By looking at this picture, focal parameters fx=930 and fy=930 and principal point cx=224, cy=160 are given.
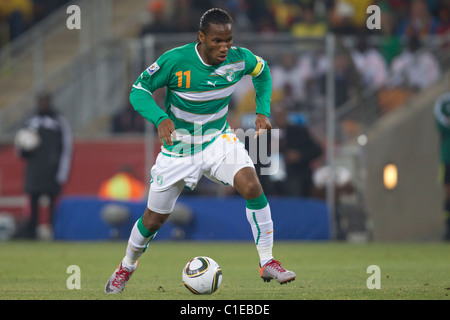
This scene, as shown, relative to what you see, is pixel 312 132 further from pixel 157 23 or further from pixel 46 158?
pixel 157 23

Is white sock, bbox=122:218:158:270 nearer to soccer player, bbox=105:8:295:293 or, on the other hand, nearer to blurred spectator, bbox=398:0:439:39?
soccer player, bbox=105:8:295:293

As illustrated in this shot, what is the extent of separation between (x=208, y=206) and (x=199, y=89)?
748 cm

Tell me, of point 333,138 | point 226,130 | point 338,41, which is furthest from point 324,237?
point 226,130

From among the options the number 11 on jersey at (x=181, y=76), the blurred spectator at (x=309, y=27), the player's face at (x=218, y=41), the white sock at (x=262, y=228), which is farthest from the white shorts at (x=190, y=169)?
the blurred spectator at (x=309, y=27)

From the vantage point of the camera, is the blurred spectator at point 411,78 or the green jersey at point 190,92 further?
the blurred spectator at point 411,78

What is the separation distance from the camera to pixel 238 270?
9.93 metres

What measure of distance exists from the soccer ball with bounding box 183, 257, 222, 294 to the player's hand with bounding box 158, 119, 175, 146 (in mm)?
1029

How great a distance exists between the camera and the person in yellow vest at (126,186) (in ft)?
53.7

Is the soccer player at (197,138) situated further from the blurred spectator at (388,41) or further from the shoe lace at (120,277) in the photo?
the blurred spectator at (388,41)

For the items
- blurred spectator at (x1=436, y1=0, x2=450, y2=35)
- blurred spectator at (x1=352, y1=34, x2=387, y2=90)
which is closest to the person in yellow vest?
blurred spectator at (x1=352, y1=34, x2=387, y2=90)

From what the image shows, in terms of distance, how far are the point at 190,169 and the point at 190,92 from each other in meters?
0.65

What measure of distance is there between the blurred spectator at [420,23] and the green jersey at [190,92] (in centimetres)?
1077

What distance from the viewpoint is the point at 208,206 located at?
15250 millimetres

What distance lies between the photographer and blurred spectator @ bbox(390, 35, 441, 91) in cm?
1606
